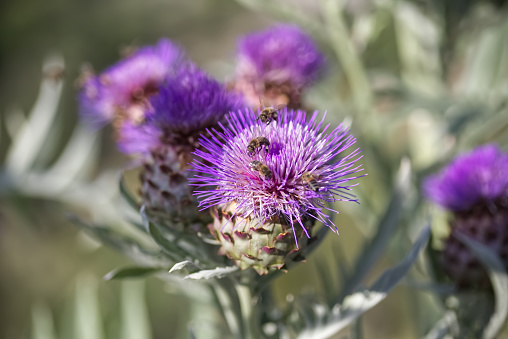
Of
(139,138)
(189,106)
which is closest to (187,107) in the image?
(189,106)

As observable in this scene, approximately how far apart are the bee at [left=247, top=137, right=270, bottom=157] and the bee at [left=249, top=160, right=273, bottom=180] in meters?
0.01

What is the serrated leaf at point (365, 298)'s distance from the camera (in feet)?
2.36

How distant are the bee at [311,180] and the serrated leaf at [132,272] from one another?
0.24 metres

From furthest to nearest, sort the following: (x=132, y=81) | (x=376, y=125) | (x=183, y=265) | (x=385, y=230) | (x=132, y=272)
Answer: (x=376, y=125)
(x=132, y=81)
(x=385, y=230)
(x=132, y=272)
(x=183, y=265)

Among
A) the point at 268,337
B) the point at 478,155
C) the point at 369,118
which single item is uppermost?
the point at 369,118

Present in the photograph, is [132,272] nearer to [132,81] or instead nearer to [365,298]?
[365,298]

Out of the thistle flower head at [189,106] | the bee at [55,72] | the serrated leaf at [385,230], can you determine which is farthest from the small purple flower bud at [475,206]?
the bee at [55,72]

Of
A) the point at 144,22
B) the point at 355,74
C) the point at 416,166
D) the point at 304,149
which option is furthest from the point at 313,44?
the point at 144,22

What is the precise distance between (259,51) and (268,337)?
0.53 metres

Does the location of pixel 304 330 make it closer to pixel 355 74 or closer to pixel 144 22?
pixel 355 74

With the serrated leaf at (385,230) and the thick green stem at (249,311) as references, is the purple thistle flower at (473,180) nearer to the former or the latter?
the serrated leaf at (385,230)

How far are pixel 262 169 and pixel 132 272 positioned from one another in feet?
0.77

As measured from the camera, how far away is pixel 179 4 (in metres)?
4.17

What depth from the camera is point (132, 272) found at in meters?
0.74
